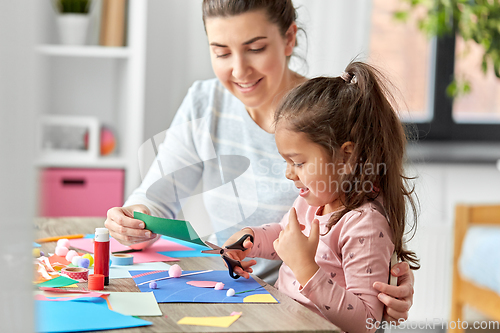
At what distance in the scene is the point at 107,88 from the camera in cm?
243

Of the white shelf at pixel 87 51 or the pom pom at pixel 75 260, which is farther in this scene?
the white shelf at pixel 87 51

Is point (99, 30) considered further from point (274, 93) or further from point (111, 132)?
point (274, 93)

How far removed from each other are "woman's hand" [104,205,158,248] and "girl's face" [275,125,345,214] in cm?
30

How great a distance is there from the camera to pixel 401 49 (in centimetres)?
287

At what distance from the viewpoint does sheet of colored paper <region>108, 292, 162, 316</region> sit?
0.74m

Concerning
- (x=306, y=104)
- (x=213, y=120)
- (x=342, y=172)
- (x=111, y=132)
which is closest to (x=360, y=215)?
(x=342, y=172)

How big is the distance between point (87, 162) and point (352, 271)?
5.06 ft

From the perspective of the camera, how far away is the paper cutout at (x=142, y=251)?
1.08 m

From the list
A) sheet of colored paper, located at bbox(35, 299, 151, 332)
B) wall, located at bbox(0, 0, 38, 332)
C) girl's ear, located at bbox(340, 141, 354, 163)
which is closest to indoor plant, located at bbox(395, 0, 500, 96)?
girl's ear, located at bbox(340, 141, 354, 163)

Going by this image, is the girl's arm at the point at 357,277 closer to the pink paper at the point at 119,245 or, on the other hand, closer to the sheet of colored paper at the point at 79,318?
the sheet of colored paper at the point at 79,318

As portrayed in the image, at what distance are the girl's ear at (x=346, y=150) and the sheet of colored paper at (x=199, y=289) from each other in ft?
0.90

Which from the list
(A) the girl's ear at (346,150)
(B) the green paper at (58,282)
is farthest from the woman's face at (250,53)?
(B) the green paper at (58,282)

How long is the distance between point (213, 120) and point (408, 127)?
1.62 ft

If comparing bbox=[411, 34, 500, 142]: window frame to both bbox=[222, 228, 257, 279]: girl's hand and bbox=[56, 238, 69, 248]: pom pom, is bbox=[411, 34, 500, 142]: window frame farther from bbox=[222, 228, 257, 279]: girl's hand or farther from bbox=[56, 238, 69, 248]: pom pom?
bbox=[56, 238, 69, 248]: pom pom
